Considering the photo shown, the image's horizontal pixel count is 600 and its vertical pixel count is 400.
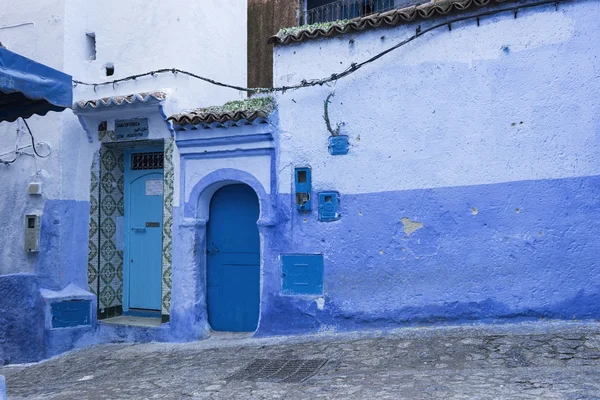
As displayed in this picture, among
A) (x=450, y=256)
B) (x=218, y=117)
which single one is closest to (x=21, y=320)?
(x=218, y=117)

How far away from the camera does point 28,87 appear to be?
5332mm

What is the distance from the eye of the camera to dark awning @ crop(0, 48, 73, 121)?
519 centimetres

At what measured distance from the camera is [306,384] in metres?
5.10

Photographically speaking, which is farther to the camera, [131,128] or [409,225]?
[131,128]

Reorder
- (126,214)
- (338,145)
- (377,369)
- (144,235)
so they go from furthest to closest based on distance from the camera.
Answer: (126,214) < (144,235) < (338,145) < (377,369)

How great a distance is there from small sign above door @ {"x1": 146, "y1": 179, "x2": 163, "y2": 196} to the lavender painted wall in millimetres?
2149

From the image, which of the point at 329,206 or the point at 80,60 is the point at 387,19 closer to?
the point at 329,206

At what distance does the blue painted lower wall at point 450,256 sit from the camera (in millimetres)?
5715

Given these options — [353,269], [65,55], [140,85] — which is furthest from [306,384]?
[65,55]

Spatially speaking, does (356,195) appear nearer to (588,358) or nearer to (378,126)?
(378,126)

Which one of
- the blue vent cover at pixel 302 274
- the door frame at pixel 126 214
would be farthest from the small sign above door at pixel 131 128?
the blue vent cover at pixel 302 274

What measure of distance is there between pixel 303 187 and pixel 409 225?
1387 millimetres

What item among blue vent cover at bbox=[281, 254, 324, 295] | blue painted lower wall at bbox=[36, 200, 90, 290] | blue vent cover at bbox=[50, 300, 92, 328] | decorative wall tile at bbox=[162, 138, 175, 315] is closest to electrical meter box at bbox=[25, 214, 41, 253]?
blue painted lower wall at bbox=[36, 200, 90, 290]

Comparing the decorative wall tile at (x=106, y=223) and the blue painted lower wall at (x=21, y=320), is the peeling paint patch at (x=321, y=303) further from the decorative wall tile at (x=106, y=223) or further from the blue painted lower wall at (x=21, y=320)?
the blue painted lower wall at (x=21, y=320)
